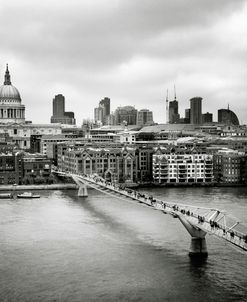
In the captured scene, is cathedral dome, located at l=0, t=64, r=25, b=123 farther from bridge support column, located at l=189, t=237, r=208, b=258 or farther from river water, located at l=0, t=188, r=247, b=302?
bridge support column, located at l=189, t=237, r=208, b=258

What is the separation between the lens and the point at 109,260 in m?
12.8

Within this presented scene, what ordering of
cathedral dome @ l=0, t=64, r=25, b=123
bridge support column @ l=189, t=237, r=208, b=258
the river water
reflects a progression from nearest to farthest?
the river water, bridge support column @ l=189, t=237, r=208, b=258, cathedral dome @ l=0, t=64, r=25, b=123

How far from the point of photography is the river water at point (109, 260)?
1071 centimetres

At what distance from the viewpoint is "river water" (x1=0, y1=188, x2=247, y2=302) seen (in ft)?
35.1

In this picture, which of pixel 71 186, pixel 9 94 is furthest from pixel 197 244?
pixel 9 94

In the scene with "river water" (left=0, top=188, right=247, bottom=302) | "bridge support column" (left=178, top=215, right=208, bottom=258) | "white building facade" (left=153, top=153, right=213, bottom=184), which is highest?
"white building facade" (left=153, top=153, right=213, bottom=184)

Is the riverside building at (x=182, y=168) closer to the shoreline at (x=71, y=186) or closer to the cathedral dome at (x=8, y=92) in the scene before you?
the shoreline at (x=71, y=186)

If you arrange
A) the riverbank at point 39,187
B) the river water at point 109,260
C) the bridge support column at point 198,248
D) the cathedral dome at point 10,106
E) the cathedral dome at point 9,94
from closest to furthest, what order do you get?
the river water at point 109,260 → the bridge support column at point 198,248 → the riverbank at point 39,187 → the cathedral dome at point 10,106 → the cathedral dome at point 9,94

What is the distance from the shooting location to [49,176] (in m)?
32.0

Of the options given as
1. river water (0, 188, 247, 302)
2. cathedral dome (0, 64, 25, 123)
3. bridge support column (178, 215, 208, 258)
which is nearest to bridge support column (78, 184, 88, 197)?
river water (0, 188, 247, 302)

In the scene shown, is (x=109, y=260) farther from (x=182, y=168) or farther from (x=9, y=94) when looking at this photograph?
(x=9, y=94)

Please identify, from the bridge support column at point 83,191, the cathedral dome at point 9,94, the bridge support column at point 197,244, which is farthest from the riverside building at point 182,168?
the cathedral dome at point 9,94

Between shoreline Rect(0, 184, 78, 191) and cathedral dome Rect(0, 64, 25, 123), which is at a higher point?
cathedral dome Rect(0, 64, 25, 123)

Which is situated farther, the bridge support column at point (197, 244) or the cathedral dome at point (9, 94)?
the cathedral dome at point (9, 94)
